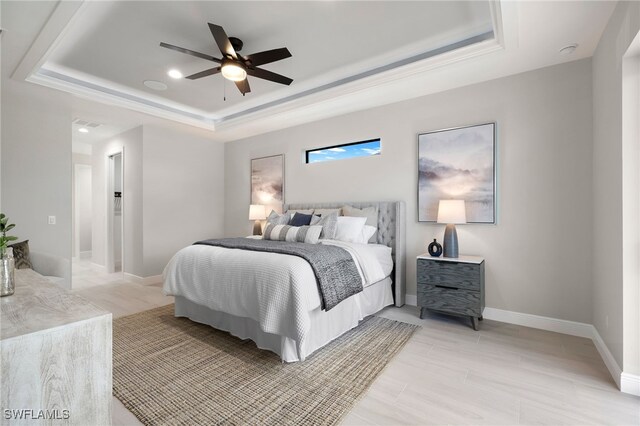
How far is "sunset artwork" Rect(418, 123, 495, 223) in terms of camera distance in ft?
10.8

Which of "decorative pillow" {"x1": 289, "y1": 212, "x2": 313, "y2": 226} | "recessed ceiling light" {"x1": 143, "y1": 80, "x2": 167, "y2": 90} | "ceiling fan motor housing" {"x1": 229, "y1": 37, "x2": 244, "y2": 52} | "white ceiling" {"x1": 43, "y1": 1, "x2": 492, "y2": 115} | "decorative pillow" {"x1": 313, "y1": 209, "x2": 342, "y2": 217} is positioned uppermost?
"white ceiling" {"x1": 43, "y1": 1, "x2": 492, "y2": 115}

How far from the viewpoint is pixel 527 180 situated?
3.11 meters

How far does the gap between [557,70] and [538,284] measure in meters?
2.14

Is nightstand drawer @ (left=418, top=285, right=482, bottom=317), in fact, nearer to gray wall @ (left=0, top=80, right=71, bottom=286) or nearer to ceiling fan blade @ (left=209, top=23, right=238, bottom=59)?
ceiling fan blade @ (left=209, top=23, right=238, bottom=59)

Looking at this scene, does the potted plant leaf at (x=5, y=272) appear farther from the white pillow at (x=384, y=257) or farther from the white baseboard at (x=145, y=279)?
the white baseboard at (x=145, y=279)

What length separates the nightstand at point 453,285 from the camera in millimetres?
2988

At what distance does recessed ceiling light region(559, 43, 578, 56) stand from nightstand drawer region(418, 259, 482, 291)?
2.10 m

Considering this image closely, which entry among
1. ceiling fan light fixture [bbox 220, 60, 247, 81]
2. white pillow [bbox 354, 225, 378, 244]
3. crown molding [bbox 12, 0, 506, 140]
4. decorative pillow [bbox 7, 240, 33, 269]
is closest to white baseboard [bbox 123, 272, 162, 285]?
decorative pillow [bbox 7, 240, 33, 269]

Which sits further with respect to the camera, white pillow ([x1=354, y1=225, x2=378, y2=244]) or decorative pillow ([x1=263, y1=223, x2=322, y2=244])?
white pillow ([x1=354, y1=225, x2=378, y2=244])

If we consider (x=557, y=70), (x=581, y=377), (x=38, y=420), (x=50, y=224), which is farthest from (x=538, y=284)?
(x=50, y=224)

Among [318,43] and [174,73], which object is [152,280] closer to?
[174,73]

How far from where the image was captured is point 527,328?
9.96 feet

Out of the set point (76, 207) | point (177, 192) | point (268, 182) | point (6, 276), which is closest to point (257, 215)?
point (268, 182)

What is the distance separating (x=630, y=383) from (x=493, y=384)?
835 mm
